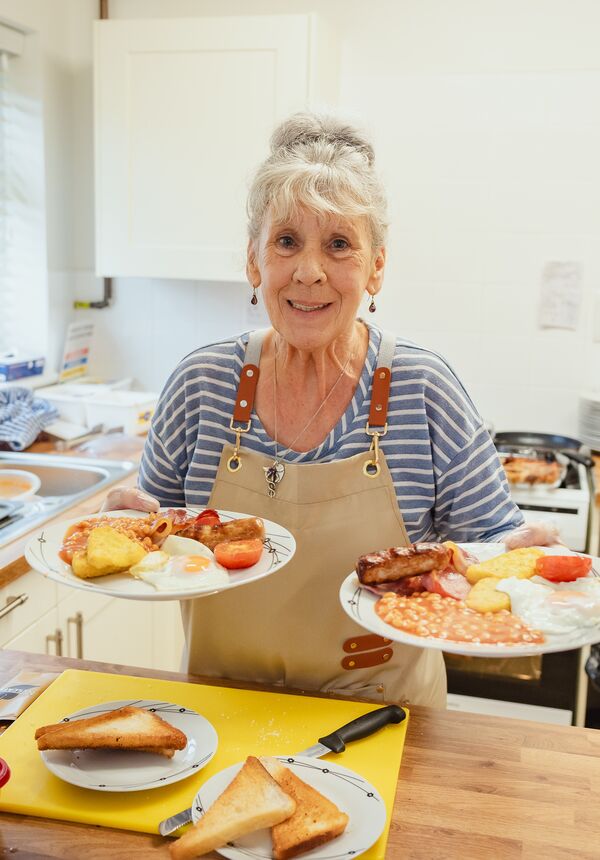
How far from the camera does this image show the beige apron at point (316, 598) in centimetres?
143

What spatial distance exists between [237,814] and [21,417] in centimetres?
198

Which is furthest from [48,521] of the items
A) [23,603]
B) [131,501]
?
[131,501]

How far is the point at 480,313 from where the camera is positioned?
3078mm

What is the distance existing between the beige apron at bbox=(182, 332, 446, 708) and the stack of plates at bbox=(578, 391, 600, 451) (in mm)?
1685

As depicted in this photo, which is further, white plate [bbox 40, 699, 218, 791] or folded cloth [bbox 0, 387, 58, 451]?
folded cloth [bbox 0, 387, 58, 451]

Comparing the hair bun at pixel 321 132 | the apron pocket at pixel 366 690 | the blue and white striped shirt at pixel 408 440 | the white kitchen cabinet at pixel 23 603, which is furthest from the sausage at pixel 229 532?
the white kitchen cabinet at pixel 23 603

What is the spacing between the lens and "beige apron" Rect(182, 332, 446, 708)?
1432mm

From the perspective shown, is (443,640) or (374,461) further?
(374,461)

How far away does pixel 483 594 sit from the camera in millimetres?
1146

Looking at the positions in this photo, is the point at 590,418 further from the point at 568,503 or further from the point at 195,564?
the point at 195,564

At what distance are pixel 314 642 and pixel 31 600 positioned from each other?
810 mm

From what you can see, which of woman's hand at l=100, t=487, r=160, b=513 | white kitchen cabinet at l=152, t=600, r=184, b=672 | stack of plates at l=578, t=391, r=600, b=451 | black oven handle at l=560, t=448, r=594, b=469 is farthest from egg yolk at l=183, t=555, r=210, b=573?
stack of plates at l=578, t=391, r=600, b=451

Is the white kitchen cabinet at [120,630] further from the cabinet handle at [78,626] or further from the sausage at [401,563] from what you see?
the sausage at [401,563]

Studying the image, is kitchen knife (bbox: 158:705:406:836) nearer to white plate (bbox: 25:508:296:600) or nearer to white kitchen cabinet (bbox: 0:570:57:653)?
white plate (bbox: 25:508:296:600)
